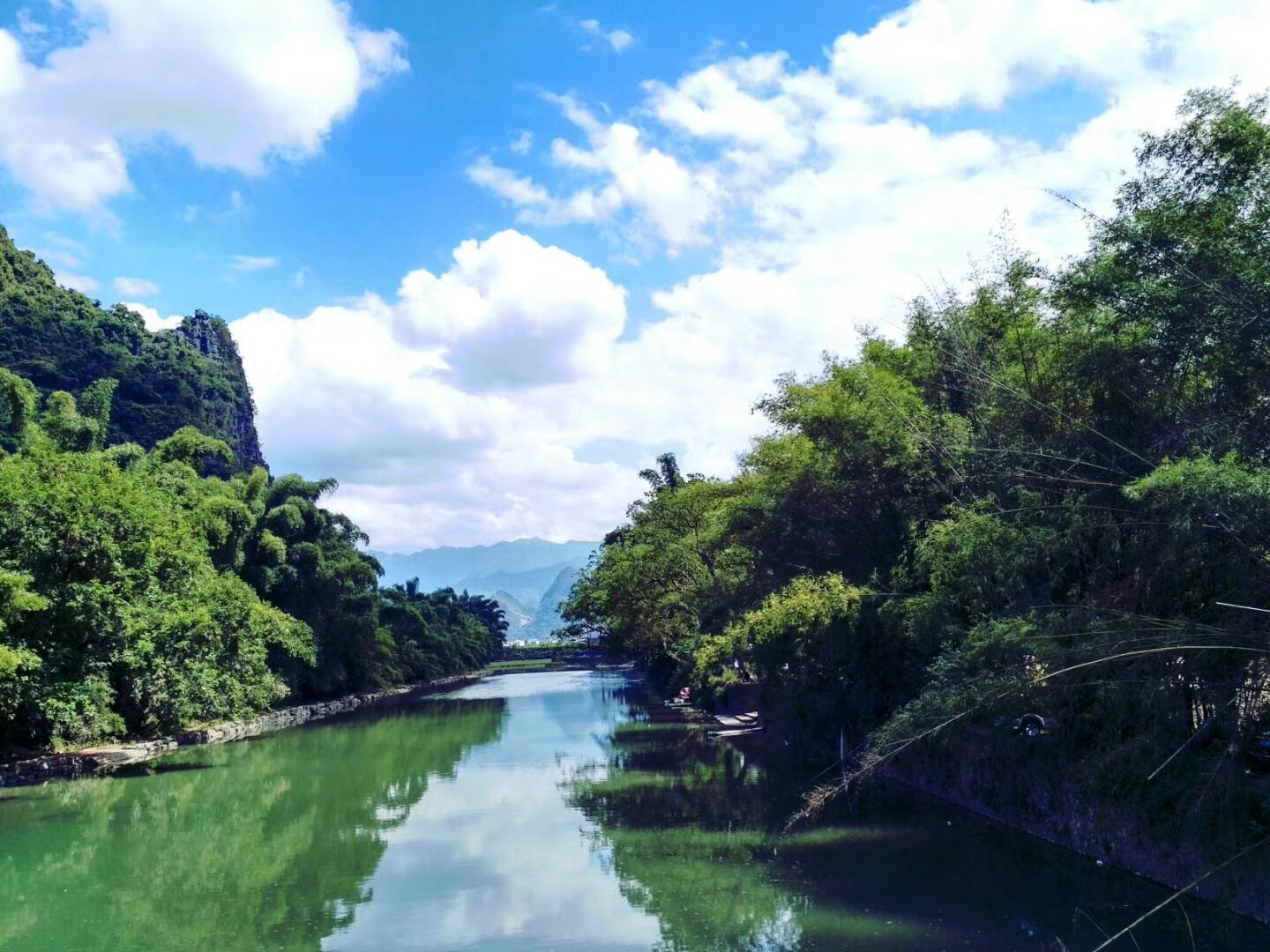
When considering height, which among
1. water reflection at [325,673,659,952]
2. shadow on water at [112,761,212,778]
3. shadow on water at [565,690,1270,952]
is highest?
shadow on water at [112,761,212,778]

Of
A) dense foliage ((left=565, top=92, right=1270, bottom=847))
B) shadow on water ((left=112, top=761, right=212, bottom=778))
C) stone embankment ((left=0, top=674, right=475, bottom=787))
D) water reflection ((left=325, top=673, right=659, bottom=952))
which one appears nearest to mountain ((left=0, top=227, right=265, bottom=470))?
stone embankment ((left=0, top=674, right=475, bottom=787))

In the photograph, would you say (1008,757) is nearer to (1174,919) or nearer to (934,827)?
(934,827)

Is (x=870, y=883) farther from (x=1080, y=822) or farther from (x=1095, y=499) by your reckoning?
(x=1095, y=499)

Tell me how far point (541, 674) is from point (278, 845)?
83.9 metres

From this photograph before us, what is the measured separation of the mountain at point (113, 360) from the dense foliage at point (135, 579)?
34302mm

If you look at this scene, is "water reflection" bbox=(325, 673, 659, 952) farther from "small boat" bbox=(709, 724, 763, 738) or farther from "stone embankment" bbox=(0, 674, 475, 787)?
"stone embankment" bbox=(0, 674, 475, 787)

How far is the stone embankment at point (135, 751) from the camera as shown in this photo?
26703 mm

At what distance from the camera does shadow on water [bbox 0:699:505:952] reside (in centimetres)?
1416

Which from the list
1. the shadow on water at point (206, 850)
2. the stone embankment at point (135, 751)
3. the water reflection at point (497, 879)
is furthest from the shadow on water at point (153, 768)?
the water reflection at point (497, 879)

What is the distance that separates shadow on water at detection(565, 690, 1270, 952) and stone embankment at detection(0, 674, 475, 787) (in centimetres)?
1521

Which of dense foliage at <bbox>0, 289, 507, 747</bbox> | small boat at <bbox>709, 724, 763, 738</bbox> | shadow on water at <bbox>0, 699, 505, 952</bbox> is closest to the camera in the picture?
shadow on water at <bbox>0, 699, 505, 952</bbox>

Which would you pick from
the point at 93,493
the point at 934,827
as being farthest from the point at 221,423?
the point at 934,827

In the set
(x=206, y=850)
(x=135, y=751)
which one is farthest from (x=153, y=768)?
(x=206, y=850)

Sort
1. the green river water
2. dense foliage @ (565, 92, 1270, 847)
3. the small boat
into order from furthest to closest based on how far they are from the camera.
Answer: the small boat
the green river water
dense foliage @ (565, 92, 1270, 847)
